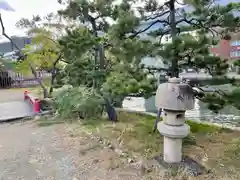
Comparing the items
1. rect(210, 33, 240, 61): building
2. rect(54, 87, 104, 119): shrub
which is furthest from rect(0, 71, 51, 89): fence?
rect(210, 33, 240, 61): building

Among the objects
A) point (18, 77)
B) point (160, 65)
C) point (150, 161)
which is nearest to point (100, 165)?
point (150, 161)

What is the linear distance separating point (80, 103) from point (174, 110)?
2.87m

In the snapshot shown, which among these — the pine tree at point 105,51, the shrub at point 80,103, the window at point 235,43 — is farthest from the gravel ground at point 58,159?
the window at point 235,43

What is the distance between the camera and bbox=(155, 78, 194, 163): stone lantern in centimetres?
279

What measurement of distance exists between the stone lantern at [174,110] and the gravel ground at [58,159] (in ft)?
1.50

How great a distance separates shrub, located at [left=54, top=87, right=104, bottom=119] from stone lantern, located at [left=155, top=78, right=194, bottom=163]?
2.50 m

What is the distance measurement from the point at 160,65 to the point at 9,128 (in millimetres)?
3542

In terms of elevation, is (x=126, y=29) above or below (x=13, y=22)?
below

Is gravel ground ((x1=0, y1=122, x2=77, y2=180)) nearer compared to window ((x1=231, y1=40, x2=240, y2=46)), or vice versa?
gravel ground ((x1=0, y1=122, x2=77, y2=180))

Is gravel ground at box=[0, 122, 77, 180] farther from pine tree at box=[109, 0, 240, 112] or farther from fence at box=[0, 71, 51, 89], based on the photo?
fence at box=[0, 71, 51, 89]

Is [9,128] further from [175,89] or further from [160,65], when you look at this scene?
[175,89]

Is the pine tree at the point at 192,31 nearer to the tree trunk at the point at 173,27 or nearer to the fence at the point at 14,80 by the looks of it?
the tree trunk at the point at 173,27

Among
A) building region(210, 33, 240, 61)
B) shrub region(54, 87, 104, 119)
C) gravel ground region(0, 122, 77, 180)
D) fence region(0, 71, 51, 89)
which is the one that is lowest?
gravel ground region(0, 122, 77, 180)

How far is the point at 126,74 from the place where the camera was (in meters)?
3.75
